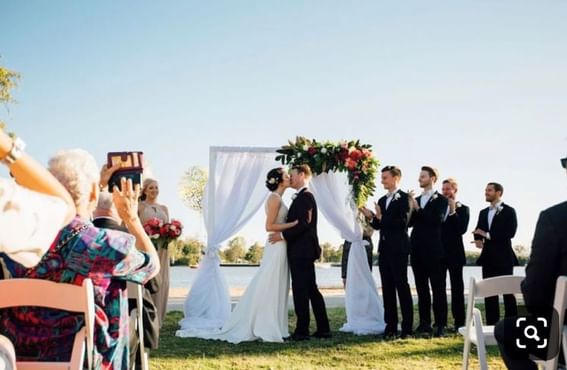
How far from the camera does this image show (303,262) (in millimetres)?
7137

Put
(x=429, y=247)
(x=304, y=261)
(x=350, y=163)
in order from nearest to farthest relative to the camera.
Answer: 1. (x=304, y=261)
2. (x=429, y=247)
3. (x=350, y=163)

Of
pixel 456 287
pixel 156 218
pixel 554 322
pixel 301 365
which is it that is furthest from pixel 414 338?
pixel 554 322

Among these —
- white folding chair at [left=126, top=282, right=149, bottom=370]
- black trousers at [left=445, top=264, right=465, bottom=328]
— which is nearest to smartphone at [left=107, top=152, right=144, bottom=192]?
white folding chair at [left=126, top=282, right=149, bottom=370]

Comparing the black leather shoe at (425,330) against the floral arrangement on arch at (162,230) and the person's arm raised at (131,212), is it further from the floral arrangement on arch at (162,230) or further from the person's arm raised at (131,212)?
the person's arm raised at (131,212)

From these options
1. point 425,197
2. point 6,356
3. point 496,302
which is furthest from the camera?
point 496,302

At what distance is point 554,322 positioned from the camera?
9.10 ft

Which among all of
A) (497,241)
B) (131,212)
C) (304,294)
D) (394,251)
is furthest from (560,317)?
(497,241)

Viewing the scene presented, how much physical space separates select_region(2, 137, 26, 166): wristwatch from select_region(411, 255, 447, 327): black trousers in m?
6.60

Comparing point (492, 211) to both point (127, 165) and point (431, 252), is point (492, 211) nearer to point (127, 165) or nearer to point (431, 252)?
point (431, 252)

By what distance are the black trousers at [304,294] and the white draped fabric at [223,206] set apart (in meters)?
1.58

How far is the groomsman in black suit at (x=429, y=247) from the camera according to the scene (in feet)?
24.2

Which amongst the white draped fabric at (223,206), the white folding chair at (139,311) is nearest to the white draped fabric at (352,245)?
the white draped fabric at (223,206)

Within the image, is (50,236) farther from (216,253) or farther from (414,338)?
(216,253)

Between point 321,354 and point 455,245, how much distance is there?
9.20 ft
